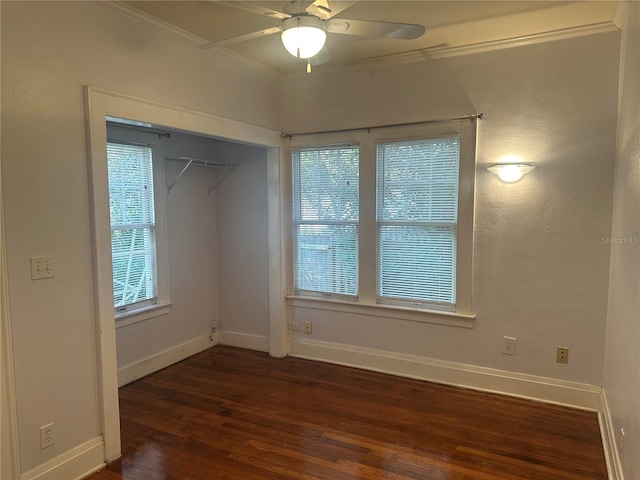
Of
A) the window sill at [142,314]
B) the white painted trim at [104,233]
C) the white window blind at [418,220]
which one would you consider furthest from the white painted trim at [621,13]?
the window sill at [142,314]

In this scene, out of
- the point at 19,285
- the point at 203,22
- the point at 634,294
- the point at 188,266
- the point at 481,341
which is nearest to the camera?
the point at 634,294

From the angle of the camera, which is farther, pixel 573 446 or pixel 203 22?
pixel 203 22

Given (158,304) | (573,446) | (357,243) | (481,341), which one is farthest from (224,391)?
(573,446)

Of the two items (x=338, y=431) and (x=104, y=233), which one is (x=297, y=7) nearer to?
(x=104, y=233)

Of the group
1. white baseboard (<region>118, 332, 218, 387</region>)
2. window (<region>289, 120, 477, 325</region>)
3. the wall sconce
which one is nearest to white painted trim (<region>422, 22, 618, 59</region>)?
window (<region>289, 120, 477, 325</region>)

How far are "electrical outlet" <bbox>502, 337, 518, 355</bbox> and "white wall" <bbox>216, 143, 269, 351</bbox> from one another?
86.7 inches

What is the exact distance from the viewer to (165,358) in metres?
3.96

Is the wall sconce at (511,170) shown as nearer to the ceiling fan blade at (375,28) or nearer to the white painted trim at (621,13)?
the white painted trim at (621,13)

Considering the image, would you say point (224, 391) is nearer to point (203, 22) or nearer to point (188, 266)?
point (188, 266)

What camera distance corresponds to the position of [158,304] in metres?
3.89

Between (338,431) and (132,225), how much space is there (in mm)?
2355

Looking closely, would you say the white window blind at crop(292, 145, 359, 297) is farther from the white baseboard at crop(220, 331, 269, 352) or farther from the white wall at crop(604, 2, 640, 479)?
the white wall at crop(604, 2, 640, 479)

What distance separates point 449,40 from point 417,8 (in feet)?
2.17

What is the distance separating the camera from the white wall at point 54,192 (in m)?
2.07
